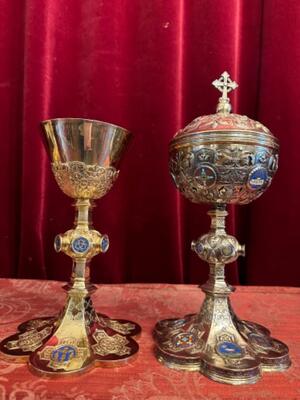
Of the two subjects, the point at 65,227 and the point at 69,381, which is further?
the point at 65,227

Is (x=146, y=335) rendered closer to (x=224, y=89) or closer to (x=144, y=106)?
(x=224, y=89)

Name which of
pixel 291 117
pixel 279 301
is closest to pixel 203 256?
pixel 279 301

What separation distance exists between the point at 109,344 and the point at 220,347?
0.69 ft

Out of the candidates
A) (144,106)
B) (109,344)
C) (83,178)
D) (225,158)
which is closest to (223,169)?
(225,158)

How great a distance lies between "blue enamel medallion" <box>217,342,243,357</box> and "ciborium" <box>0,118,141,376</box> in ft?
0.53

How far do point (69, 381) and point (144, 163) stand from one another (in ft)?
2.41

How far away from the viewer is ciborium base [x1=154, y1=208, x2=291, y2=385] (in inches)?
25.4

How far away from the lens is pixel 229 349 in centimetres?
68

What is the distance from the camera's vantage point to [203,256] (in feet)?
2.47

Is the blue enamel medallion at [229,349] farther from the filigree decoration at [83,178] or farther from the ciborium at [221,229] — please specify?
the filigree decoration at [83,178]

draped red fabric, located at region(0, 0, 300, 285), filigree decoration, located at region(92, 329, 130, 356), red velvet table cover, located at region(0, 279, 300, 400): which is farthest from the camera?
draped red fabric, located at region(0, 0, 300, 285)

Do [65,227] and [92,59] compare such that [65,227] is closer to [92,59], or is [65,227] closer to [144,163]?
[144,163]

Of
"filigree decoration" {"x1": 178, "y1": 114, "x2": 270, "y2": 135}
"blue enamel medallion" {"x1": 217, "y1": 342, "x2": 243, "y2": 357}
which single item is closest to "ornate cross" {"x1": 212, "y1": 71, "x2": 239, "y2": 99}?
"filigree decoration" {"x1": 178, "y1": 114, "x2": 270, "y2": 135}

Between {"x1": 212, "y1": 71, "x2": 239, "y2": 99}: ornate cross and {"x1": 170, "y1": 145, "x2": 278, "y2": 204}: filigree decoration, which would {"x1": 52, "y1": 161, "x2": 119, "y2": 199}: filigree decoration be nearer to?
{"x1": 170, "y1": 145, "x2": 278, "y2": 204}: filigree decoration
